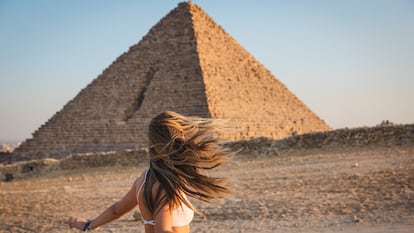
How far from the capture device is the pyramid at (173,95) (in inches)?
1481

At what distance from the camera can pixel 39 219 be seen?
795 cm

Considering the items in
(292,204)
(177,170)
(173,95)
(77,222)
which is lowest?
(292,204)

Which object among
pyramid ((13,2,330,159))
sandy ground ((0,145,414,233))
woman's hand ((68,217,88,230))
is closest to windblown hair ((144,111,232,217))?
woman's hand ((68,217,88,230))

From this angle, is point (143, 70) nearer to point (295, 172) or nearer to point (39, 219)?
point (295, 172)

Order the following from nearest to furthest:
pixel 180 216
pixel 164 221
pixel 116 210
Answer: pixel 164 221 → pixel 180 216 → pixel 116 210

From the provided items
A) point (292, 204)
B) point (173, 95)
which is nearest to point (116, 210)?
point (292, 204)

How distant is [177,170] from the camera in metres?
2.75

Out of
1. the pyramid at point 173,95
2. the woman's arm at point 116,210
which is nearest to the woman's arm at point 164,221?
the woman's arm at point 116,210

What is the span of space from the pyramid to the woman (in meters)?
30.4

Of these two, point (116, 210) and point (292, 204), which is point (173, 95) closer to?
point (292, 204)

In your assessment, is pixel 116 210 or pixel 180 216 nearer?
pixel 180 216

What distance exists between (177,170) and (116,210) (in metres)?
0.42

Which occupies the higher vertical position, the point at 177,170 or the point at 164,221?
the point at 177,170

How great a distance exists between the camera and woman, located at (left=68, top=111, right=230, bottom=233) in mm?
2705
